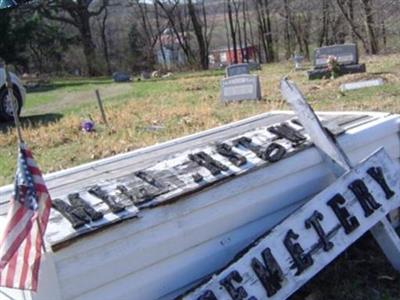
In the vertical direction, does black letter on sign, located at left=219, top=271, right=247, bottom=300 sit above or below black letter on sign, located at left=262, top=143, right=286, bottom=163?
below

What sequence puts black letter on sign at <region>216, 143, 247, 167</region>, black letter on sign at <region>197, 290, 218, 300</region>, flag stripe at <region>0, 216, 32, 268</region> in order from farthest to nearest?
black letter on sign at <region>216, 143, 247, 167</region> < black letter on sign at <region>197, 290, 218, 300</region> < flag stripe at <region>0, 216, 32, 268</region>

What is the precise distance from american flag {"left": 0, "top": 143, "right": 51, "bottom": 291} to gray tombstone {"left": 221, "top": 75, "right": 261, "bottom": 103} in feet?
31.8

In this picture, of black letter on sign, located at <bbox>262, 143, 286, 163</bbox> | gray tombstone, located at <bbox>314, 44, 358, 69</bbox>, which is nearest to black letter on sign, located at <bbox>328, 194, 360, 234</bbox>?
black letter on sign, located at <bbox>262, 143, 286, 163</bbox>

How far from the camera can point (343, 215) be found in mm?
3309

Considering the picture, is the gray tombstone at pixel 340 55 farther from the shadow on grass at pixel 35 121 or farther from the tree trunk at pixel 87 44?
the tree trunk at pixel 87 44

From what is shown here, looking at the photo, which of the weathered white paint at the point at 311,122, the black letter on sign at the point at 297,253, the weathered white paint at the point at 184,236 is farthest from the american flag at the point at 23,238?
the weathered white paint at the point at 311,122

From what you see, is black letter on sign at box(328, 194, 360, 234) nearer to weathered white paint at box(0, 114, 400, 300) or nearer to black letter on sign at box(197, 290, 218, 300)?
weathered white paint at box(0, 114, 400, 300)

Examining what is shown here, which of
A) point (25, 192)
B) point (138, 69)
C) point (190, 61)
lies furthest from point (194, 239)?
point (138, 69)

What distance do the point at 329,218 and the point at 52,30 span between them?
33.8m

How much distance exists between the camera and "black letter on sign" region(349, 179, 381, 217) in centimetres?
Result: 338

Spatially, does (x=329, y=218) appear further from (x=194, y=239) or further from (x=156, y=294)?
(x=156, y=294)

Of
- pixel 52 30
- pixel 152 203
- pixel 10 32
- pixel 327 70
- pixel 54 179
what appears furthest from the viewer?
pixel 52 30

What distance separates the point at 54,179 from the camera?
3641 mm

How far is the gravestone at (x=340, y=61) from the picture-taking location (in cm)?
1505
